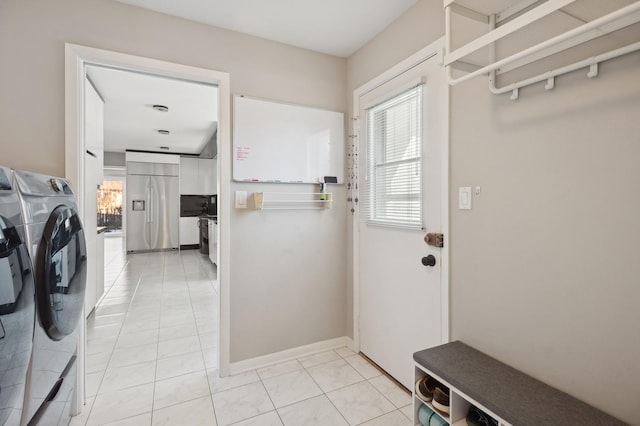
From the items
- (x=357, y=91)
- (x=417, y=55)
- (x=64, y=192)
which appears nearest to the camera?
(x=64, y=192)

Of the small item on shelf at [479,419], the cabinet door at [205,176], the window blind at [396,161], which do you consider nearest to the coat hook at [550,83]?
the window blind at [396,161]

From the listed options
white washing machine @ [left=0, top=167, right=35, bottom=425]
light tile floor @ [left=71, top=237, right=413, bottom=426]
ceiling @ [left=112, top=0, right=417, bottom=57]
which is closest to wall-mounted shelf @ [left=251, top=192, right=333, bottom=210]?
light tile floor @ [left=71, top=237, right=413, bottom=426]

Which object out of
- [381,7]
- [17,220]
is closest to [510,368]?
[17,220]

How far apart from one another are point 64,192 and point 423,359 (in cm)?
192

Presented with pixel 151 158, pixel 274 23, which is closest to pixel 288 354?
pixel 274 23

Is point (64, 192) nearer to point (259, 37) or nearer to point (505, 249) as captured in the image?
point (259, 37)

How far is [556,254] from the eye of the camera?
121 centimetres

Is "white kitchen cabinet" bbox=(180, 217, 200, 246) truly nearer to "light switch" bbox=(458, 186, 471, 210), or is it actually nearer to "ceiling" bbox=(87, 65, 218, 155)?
"ceiling" bbox=(87, 65, 218, 155)

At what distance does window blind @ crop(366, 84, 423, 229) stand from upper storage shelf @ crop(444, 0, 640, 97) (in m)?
0.48

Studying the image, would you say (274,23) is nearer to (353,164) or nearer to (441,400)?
(353,164)

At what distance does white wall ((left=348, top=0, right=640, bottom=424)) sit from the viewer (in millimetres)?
1025

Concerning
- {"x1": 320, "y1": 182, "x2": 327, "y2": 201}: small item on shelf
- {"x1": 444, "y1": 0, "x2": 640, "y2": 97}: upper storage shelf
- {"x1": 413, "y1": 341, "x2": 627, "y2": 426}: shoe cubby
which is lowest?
{"x1": 413, "y1": 341, "x2": 627, "y2": 426}: shoe cubby

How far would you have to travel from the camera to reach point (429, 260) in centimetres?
178

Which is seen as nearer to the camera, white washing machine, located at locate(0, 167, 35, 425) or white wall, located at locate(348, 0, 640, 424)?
white washing machine, located at locate(0, 167, 35, 425)
